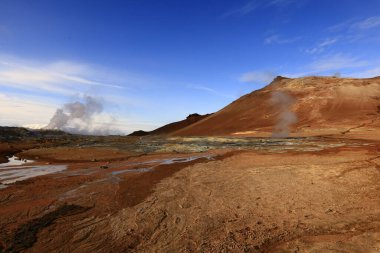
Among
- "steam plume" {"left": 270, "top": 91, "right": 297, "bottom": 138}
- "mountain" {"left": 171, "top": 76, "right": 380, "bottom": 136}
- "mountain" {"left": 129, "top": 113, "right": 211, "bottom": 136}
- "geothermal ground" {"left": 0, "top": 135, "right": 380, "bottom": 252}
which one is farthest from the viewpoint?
"mountain" {"left": 129, "top": 113, "right": 211, "bottom": 136}

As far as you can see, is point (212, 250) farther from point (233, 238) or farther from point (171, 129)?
point (171, 129)

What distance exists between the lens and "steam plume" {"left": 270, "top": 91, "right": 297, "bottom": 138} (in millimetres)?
46091

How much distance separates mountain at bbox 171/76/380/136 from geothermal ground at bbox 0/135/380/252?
2861 cm

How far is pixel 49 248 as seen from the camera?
242 inches

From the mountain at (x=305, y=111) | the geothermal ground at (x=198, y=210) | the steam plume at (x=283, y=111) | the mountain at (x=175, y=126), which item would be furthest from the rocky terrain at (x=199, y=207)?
the mountain at (x=175, y=126)

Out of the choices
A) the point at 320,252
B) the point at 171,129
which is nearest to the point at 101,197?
the point at 320,252

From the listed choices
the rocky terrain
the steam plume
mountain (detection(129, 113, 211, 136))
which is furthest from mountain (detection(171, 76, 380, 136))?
Result: the rocky terrain

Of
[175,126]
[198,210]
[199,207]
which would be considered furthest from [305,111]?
[198,210]

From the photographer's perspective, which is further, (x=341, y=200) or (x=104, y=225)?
(x=341, y=200)

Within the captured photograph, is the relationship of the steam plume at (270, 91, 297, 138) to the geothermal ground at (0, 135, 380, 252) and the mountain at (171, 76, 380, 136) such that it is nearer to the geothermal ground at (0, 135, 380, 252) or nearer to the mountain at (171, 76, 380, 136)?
the mountain at (171, 76, 380, 136)

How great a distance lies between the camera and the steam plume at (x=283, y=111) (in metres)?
46.1

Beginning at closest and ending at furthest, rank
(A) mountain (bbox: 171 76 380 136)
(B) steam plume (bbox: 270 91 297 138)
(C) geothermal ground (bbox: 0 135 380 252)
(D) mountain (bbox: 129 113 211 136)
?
(C) geothermal ground (bbox: 0 135 380 252) → (A) mountain (bbox: 171 76 380 136) → (B) steam plume (bbox: 270 91 297 138) → (D) mountain (bbox: 129 113 211 136)

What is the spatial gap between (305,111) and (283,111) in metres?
4.09

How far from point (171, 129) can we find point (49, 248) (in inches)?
2695
